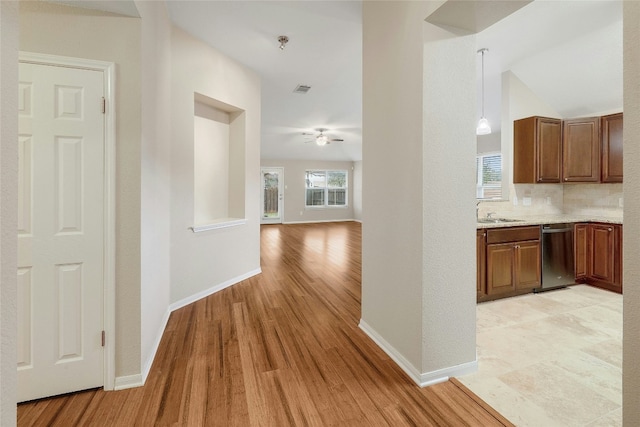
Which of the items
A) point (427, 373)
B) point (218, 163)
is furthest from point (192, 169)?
point (427, 373)

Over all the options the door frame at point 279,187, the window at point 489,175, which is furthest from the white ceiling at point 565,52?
the door frame at point 279,187

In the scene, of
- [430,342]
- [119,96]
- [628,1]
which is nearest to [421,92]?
[628,1]

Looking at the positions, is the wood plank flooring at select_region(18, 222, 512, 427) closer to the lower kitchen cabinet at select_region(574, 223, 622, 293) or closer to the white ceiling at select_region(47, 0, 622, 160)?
the white ceiling at select_region(47, 0, 622, 160)

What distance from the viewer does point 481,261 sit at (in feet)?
10.2

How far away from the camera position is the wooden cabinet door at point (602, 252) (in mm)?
3539

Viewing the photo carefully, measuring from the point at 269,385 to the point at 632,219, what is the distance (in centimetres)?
191

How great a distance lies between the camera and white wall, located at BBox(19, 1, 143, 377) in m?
1.71

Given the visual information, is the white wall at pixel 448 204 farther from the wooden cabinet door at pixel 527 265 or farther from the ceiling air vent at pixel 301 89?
the ceiling air vent at pixel 301 89

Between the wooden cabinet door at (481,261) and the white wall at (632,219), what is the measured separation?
2.38 metres

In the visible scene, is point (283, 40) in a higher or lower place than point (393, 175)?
higher

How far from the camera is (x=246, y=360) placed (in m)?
2.12

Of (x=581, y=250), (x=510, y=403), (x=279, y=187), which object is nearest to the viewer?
(x=510, y=403)

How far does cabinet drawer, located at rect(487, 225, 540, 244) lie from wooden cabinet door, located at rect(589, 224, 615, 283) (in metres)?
0.95

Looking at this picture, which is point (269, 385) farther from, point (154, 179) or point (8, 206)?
point (154, 179)
